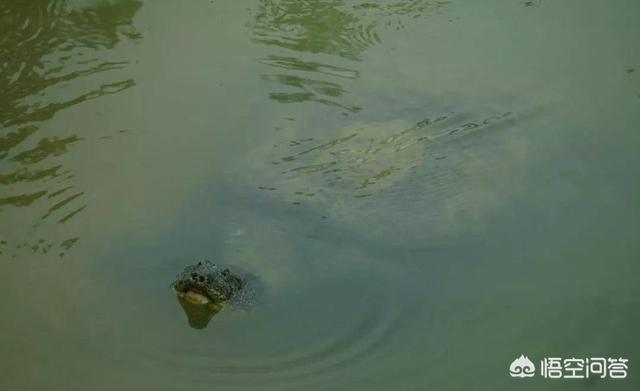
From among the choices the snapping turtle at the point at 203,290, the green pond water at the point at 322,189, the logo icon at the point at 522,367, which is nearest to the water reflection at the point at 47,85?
the green pond water at the point at 322,189

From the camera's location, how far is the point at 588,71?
11.7 ft

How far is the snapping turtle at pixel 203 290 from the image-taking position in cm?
237

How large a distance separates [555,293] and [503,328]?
286 mm

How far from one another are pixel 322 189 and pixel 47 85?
155 centimetres

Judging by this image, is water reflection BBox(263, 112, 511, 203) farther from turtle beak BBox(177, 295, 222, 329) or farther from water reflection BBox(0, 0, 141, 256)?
water reflection BBox(0, 0, 141, 256)

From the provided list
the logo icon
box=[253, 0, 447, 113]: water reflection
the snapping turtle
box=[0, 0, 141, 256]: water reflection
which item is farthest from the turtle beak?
box=[253, 0, 447, 113]: water reflection

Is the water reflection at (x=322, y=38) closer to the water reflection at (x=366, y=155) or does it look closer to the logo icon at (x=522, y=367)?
the water reflection at (x=366, y=155)

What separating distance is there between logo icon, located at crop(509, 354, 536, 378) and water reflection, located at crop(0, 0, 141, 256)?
1.75 m

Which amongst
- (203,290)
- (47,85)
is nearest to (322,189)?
(203,290)

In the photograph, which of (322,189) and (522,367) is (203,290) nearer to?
(322,189)

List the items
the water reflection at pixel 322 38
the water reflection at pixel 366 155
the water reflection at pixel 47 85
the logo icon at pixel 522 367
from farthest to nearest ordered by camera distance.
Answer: the water reflection at pixel 322 38, the water reflection at pixel 366 155, the water reflection at pixel 47 85, the logo icon at pixel 522 367

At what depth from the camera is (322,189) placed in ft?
9.77

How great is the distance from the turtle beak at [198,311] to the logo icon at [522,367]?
107cm

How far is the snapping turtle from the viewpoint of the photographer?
2.37m
